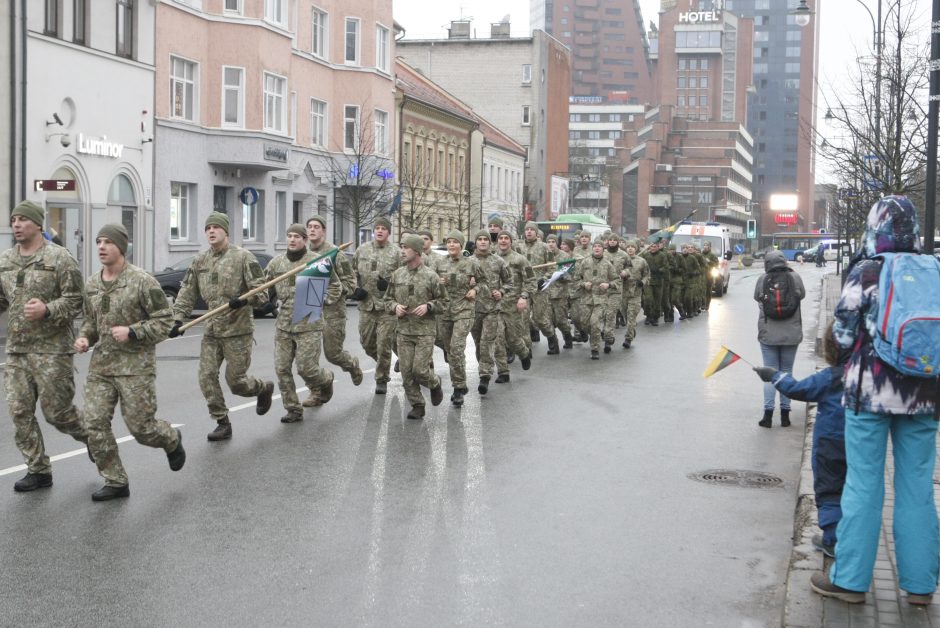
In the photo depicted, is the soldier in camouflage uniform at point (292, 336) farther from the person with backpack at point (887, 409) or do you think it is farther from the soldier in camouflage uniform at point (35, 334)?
the person with backpack at point (887, 409)

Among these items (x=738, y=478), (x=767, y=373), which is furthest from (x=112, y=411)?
(x=738, y=478)

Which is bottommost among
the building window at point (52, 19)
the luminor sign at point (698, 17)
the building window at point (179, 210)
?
the building window at point (179, 210)

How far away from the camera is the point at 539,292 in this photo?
18266 millimetres

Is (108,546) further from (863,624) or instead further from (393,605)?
(863,624)

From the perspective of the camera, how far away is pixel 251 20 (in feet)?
112

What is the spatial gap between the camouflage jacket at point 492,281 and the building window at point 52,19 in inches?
642

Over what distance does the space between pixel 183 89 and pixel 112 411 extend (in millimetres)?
26520

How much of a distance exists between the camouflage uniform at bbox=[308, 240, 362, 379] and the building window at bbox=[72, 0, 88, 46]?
17.9 metres

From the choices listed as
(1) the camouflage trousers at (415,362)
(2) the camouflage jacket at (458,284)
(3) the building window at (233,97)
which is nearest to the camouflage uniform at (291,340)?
(1) the camouflage trousers at (415,362)

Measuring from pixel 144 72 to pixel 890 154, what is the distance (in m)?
18.8

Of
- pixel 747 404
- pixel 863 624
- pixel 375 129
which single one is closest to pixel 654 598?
pixel 863 624

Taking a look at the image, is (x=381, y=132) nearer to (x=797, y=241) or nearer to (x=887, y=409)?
(x=887, y=409)

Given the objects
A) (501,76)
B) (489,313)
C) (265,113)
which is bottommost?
(489,313)

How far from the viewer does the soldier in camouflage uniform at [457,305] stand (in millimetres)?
12352
